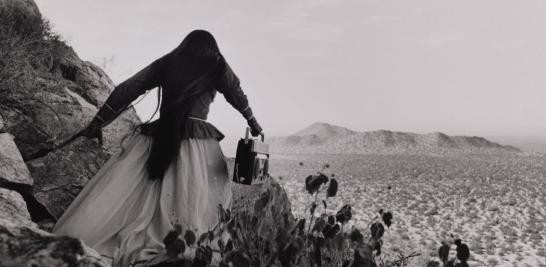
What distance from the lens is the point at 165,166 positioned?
12.0ft

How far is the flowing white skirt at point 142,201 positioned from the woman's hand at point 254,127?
1.46ft

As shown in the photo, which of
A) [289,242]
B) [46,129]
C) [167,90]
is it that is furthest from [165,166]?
[289,242]

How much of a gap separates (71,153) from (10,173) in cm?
125

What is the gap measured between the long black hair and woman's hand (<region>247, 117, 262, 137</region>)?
0.53 m

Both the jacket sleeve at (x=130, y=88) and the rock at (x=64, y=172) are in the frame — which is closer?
the jacket sleeve at (x=130, y=88)

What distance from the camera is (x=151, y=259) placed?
3000 millimetres

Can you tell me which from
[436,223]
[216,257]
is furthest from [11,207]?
[436,223]

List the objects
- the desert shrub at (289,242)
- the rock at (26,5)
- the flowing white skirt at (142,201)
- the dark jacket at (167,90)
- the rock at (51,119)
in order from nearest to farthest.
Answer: the desert shrub at (289,242) < the flowing white skirt at (142,201) < the dark jacket at (167,90) < the rock at (51,119) < the rock at (26,5)

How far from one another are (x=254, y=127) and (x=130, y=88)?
1194mm

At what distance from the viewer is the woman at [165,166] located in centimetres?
337

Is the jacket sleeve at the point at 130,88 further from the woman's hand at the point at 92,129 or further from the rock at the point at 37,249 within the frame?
the rock at the point at 37,249

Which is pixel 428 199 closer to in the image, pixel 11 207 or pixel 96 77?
pixel 96 77

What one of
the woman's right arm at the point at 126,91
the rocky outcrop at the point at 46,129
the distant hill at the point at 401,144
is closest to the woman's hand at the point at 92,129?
the woman's right arm at the point at 126,91

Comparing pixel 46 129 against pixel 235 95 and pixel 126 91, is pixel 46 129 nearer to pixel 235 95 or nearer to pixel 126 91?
pixel 126 91
